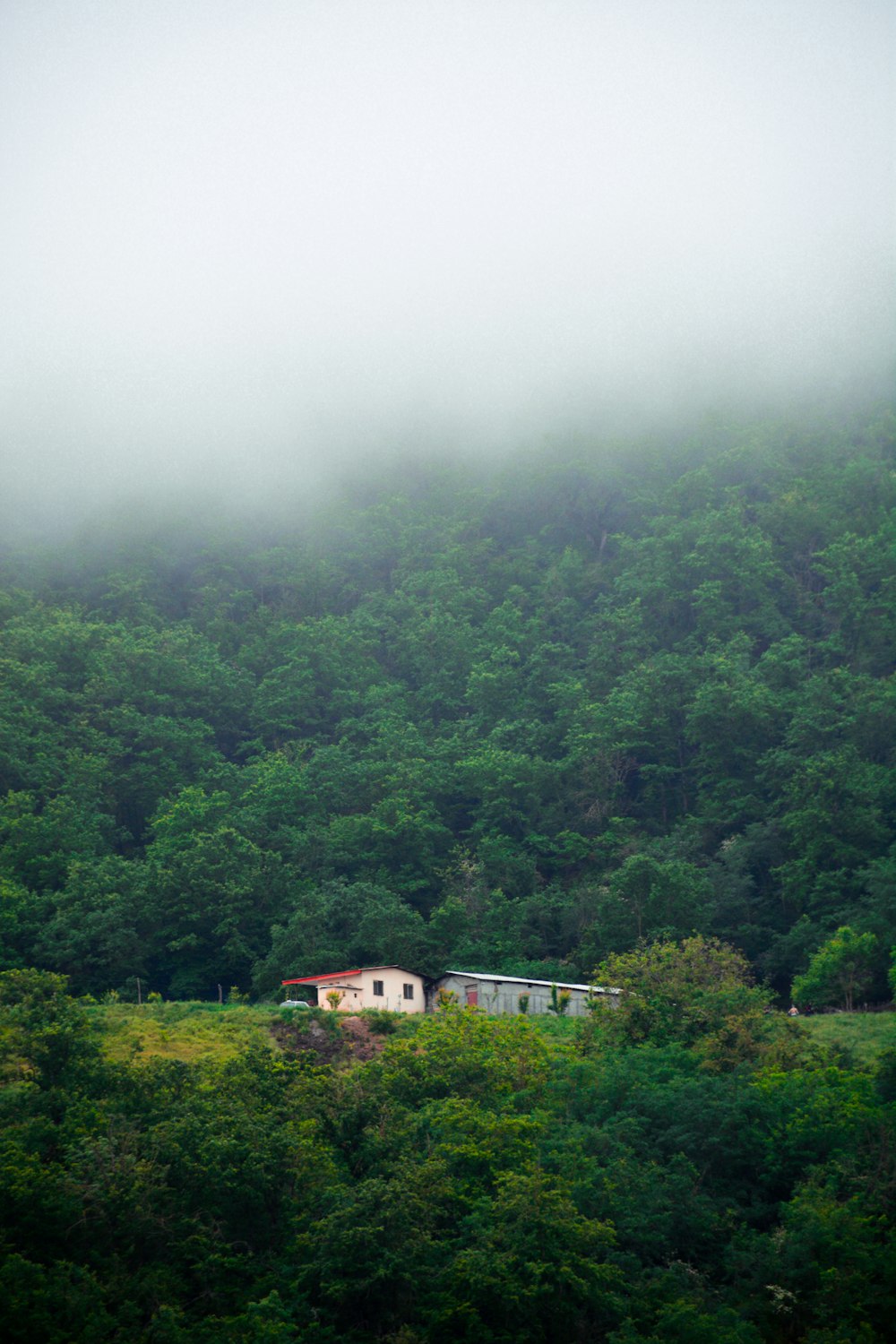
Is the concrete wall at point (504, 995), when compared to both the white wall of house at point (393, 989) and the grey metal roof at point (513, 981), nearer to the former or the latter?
the grey metal roof at point (513, 981)

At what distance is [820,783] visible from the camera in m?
56.9

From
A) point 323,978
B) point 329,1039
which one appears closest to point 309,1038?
point 329,1039

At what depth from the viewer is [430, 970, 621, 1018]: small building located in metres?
44.8

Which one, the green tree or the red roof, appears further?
the green tree

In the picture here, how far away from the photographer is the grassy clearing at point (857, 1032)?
3684 centimetres

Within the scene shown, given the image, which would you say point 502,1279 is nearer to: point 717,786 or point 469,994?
point 469,994

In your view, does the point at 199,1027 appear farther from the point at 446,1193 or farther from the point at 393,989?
the point at 446,1193

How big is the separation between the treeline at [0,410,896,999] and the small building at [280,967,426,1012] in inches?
99.7

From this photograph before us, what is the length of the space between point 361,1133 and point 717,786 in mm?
39477

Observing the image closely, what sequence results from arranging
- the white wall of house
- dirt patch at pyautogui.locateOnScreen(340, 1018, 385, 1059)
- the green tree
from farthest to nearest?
the green tree → the white wall of house → dirt patch at pyautogui.locateOnScreen(340, 1018, 385, 1059)

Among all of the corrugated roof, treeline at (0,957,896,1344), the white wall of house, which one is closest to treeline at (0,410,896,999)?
the corrugated roof

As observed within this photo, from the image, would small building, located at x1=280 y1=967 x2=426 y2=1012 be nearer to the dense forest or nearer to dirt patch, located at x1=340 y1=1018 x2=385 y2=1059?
dirt patch, located at x1=340 y1=1018 x2=385 y2=1059

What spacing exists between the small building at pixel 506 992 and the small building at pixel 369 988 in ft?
4.02

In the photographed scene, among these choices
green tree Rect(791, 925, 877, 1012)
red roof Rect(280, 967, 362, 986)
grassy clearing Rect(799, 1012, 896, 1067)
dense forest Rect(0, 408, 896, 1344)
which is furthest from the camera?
green tree Rect(791, 925, 877, 1012)
